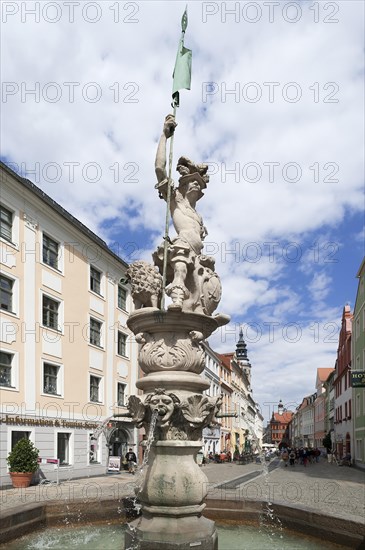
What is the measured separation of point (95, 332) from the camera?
87.5ft

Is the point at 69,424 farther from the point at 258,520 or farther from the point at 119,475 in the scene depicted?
the point at 258,520

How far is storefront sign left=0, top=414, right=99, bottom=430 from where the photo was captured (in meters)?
18.6

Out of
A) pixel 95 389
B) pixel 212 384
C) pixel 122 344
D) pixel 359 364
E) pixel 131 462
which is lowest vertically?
pixel 131 462

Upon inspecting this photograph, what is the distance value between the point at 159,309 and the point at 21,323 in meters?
15.7

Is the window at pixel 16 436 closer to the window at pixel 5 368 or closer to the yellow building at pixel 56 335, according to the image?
the yellow building at pixel 56 335

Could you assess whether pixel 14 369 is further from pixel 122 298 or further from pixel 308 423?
pixel 308 423

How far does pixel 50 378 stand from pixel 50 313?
9.45 ft

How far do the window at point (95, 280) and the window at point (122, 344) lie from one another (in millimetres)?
3701

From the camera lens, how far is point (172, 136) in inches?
258

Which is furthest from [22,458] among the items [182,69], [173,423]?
[182,69]

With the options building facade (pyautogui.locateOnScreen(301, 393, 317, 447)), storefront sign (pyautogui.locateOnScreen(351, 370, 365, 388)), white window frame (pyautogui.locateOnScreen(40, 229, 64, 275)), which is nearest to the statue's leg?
white window frame (pyautogui.locateOnScreen(40, 229, 64, 275))

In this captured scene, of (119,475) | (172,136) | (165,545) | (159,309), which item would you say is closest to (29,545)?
(165,545)

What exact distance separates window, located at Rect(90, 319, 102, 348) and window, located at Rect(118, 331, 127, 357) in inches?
105

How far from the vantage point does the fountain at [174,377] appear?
5.34 m
